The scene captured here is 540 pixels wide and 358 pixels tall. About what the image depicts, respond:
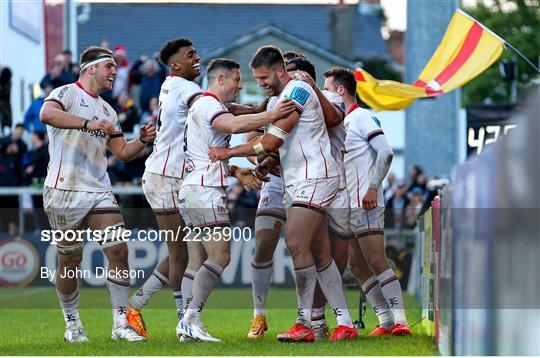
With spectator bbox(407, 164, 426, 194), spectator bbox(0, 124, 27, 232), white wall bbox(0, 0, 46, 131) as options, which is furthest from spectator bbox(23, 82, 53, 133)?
white wall bbox(0, 0, 46, 131)

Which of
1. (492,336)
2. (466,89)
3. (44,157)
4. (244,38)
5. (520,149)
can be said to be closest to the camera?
(520,149)

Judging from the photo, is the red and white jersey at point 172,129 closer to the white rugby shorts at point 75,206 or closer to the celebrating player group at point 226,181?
the celebrating player group at point 226,181

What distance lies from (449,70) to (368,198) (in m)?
8.88

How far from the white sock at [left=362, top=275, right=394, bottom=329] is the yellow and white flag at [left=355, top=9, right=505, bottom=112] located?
762 cm

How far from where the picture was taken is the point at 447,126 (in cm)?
2545

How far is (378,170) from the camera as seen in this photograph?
12.3 m

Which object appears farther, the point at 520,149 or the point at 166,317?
the point at 166,317

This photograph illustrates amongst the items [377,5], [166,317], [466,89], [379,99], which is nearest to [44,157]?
[379,99]

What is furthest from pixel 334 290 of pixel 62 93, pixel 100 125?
pixel 62 93

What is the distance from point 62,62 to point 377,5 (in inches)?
2764

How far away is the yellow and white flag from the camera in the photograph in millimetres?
20156

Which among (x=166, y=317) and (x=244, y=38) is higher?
(x=244, y=38)

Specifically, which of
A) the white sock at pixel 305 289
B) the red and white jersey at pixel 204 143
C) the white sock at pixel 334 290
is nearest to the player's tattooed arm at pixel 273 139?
the red and white jersey at pixel 204 143

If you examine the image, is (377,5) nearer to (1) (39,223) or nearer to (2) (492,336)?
(1) (39,223)
